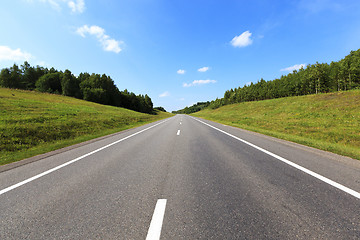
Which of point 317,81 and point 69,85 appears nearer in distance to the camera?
point 317,81

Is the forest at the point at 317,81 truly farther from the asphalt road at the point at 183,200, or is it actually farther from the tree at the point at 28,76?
the tree at the point at 28,76

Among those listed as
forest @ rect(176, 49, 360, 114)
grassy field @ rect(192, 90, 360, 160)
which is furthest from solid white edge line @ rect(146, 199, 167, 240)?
forest @ rect(176, 49, 360, 114)

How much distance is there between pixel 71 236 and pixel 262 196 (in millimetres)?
3171

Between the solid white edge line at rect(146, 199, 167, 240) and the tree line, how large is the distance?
60.9 metres

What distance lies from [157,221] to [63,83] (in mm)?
68639

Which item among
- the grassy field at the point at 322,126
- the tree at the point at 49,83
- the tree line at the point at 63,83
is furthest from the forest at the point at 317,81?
the tree at the point at 49,83

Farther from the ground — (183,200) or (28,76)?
(28,76)

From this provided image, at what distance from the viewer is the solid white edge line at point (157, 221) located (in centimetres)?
181

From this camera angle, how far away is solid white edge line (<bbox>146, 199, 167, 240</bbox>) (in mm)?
1805

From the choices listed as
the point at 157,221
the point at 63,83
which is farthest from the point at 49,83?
the point at 157,221

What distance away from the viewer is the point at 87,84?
55906mm

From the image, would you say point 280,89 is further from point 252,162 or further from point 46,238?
point 46,238

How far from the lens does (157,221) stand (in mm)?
2064

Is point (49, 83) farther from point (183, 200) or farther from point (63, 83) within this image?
Answer: point (183, 200)
